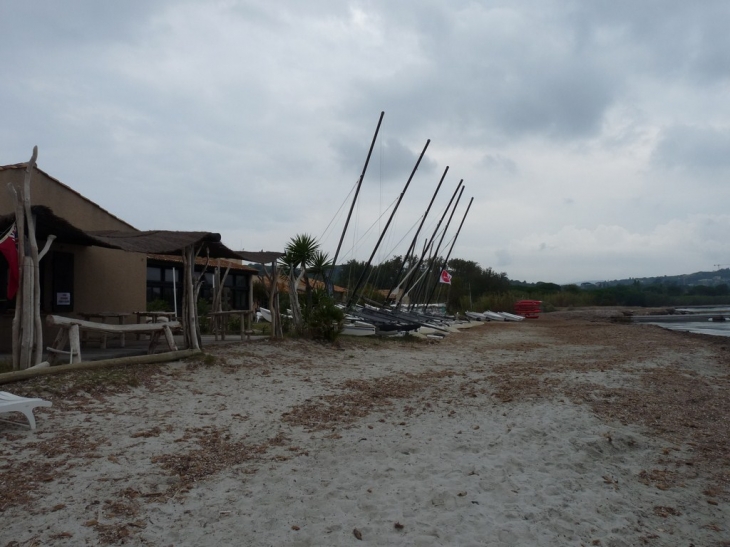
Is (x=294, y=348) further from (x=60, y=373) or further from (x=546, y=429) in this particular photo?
(x=546, y=429)

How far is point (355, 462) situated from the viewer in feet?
18.3

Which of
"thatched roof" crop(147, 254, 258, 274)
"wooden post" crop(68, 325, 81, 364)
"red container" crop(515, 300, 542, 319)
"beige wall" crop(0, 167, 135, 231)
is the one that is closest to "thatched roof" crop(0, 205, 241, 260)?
"beige wall" crop(0, 167, 135, 231)

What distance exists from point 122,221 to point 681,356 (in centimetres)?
1471

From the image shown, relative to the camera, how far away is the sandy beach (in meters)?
4.21

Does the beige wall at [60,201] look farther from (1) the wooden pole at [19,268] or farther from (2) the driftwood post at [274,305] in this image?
(2) the driftwood post at [274,305]

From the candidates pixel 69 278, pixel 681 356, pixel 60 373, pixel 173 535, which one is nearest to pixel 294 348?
pixel 69 278

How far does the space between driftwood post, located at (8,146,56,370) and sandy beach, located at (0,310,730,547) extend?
0.64 metres

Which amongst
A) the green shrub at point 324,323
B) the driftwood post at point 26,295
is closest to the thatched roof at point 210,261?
the green shrub at point 324,323

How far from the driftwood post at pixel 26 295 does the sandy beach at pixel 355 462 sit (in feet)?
2.09

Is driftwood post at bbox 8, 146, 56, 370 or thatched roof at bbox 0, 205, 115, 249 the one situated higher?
thatched roof at bbox 0, 205, 115, 249

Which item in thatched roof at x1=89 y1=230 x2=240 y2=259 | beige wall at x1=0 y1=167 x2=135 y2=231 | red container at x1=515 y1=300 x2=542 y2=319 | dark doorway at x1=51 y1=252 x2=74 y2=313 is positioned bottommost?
red container at x1=515 y1=300 x2=542 y2=319

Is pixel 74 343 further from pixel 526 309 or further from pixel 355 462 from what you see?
pixel 526 309

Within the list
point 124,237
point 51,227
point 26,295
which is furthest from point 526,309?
point 26,295

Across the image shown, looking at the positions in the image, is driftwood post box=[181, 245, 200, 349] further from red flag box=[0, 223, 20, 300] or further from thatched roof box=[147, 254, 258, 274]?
thatched roof box=[147, 254, 258, 274]
